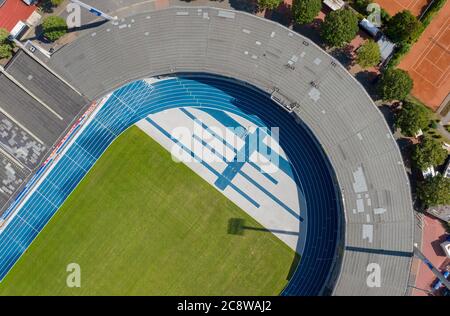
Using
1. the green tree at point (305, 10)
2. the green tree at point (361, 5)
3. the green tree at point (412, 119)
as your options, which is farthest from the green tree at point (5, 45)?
the green tree at point (412, 119)

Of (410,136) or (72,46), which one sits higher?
(410,136)

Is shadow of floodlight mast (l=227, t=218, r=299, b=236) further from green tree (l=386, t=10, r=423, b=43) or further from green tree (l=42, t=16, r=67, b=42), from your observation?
green tree (l=42, t=16, r=67, b=42)

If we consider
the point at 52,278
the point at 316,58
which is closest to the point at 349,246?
the point at 316,58

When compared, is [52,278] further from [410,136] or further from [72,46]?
[410,136]

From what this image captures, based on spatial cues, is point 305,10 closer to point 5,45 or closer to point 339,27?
point 339,27

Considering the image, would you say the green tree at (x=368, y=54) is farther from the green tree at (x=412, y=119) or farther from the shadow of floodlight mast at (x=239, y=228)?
the shadow of floodlight mast at (x=239, y=228)

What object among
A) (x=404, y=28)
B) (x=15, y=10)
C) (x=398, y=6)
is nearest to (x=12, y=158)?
(x=15, y=10)

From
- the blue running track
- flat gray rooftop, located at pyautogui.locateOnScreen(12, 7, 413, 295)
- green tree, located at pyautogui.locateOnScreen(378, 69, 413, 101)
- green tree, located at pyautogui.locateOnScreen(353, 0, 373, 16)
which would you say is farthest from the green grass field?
green tree, located at pyautogui.locateOnScreen(353, 0, 373, 16)

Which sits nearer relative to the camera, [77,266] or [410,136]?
[410,136]
